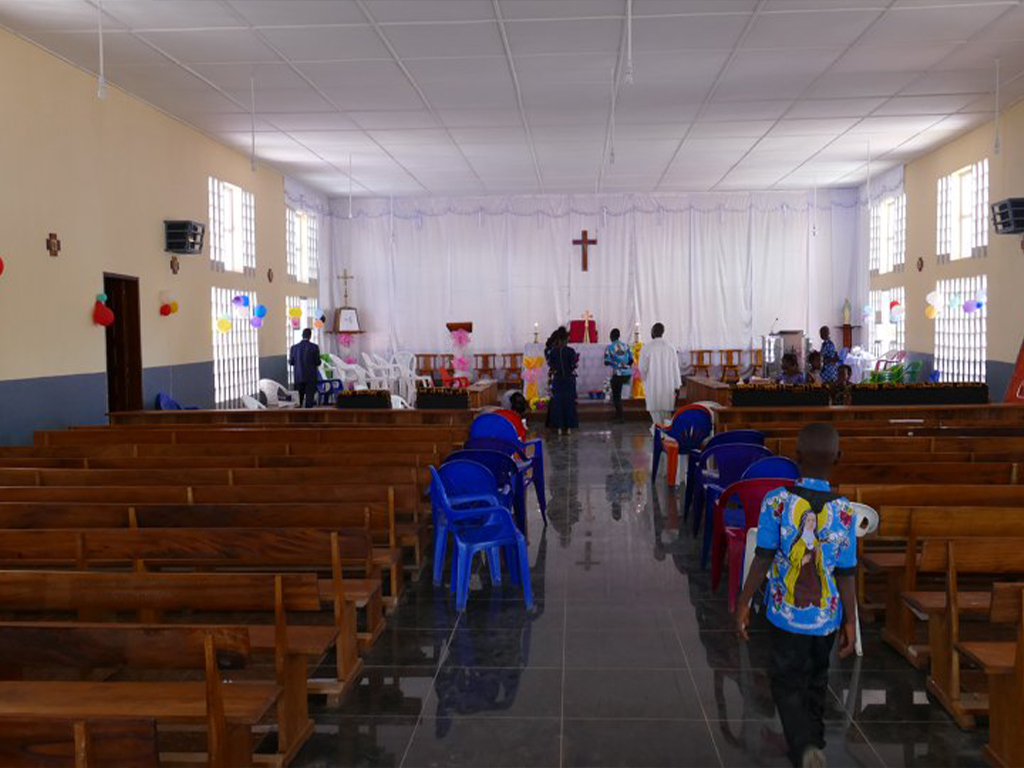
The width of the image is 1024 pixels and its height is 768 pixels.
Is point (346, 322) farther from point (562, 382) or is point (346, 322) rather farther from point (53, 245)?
point (53, 245)

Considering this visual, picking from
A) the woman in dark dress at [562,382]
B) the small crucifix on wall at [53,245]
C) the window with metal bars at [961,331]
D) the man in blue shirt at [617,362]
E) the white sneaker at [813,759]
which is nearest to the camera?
the white sneaker at [813,759]

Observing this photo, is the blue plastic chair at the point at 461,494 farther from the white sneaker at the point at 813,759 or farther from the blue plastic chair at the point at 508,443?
the white sneaker at the point at 813,759

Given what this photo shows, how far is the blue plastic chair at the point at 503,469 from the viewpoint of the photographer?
649 centimetres

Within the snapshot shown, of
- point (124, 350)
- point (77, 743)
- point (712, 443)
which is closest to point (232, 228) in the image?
point (124, 350)

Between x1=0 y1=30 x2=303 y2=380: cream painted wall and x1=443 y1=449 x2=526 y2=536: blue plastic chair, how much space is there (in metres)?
4.64

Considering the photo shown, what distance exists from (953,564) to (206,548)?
10.9 feet

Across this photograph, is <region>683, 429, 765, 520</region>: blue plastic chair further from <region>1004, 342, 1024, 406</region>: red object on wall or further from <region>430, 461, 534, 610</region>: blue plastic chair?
<region>1004, 342, 1024, 406</region>: red object on wall

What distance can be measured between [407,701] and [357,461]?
9.30 ft

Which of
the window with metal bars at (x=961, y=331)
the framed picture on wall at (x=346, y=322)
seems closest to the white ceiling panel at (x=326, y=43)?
the window with metal bars at (x=961, y=331)

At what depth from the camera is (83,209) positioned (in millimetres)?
9695

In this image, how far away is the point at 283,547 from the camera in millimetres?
4332

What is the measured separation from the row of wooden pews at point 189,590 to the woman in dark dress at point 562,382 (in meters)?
6.45

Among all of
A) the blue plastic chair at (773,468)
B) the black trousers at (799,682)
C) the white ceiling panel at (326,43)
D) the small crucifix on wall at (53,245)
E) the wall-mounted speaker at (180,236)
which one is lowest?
the black trousers at (799,682)

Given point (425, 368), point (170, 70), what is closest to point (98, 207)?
point (170, 70)
